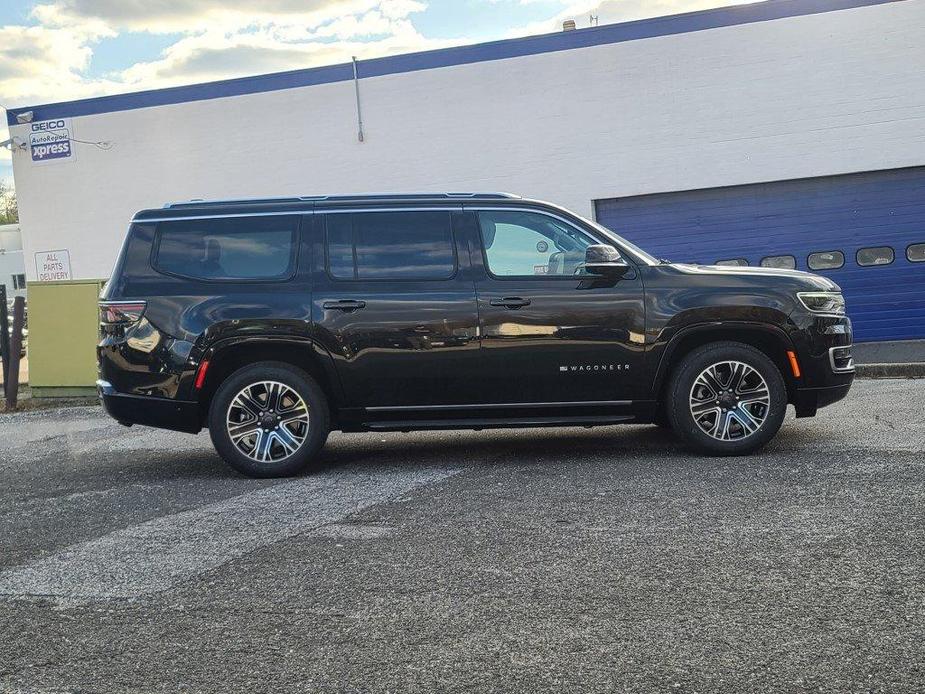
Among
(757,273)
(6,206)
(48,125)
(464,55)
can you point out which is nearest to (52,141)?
(48,125)

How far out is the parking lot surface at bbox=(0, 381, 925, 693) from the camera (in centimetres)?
359

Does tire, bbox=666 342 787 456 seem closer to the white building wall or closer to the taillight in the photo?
the taillight

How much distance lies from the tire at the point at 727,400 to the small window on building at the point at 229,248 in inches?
113

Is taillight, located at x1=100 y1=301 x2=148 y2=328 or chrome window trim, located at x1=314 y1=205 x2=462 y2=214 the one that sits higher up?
chrome window trim, located at x1=314 y1=205 x2=462 y2=214

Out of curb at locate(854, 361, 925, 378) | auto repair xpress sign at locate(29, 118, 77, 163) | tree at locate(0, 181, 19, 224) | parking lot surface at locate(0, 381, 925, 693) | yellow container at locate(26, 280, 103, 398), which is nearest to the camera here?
parking lot surface at locate(0, 381, 925, 693)

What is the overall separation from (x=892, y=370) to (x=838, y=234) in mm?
4603

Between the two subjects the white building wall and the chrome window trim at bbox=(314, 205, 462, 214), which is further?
the white building wall

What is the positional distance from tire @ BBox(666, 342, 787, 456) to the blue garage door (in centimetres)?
1028

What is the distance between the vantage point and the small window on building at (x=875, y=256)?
1667 centimetres

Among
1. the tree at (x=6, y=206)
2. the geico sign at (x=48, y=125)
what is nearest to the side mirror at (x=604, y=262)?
the geico sign at (x=48, y=125)

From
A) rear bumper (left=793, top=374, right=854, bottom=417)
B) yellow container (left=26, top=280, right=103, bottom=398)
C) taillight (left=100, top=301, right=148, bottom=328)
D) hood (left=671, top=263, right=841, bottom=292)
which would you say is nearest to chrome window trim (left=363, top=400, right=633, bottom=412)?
hood (left=671, top=263, right=841, bottom=292)

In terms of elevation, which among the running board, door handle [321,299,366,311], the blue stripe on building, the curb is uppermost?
the blue stripe on building

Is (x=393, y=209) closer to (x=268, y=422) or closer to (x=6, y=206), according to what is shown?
(x=268, y=422)

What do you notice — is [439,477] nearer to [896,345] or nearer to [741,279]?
[741,279]
